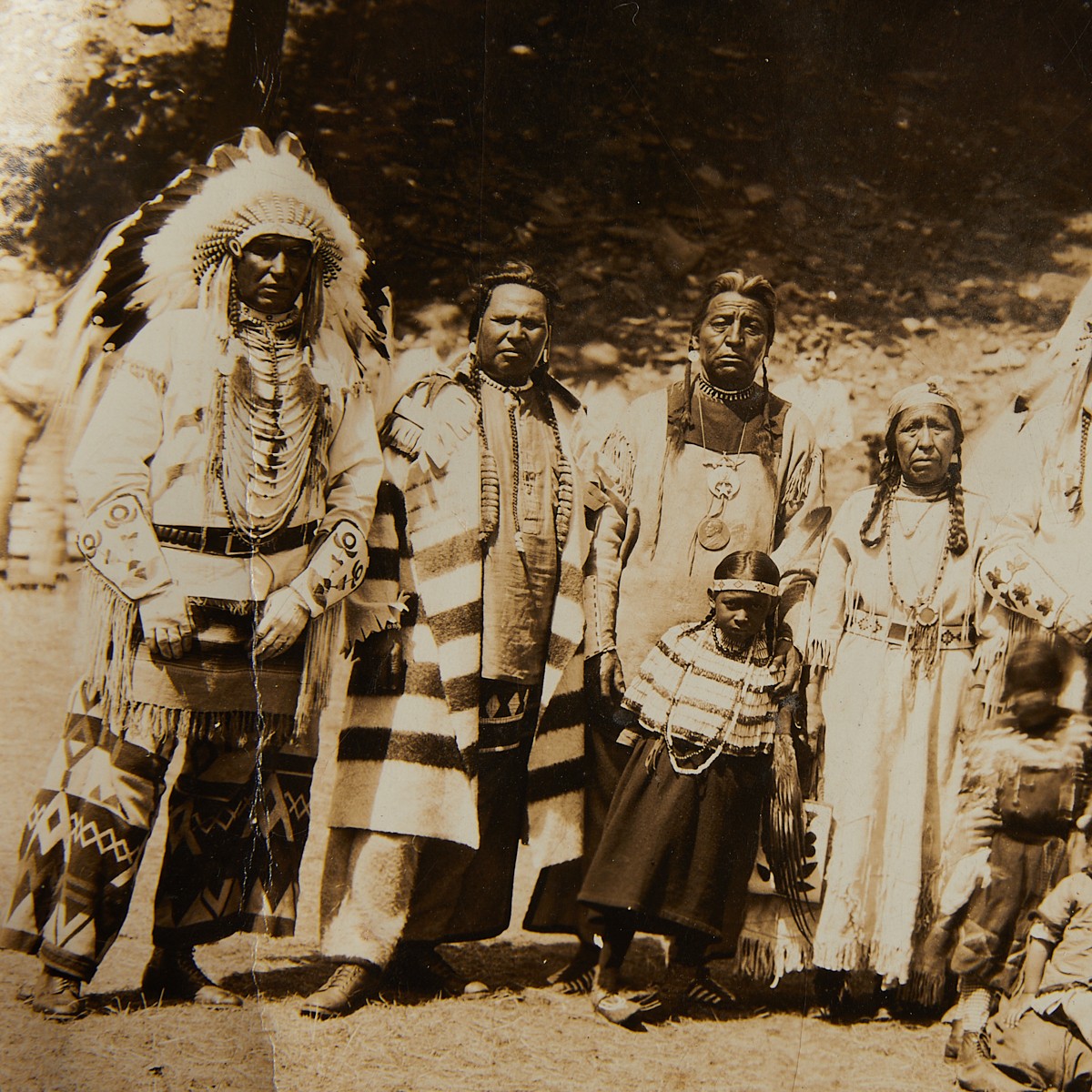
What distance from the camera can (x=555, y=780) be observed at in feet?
10.2

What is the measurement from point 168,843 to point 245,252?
5.01ft

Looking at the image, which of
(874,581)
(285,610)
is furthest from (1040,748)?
(285,610)

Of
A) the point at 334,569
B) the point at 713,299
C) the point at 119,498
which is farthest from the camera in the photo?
the point at 713,299

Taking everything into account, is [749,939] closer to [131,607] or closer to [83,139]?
[131,607]

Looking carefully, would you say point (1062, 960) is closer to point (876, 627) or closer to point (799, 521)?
point (876, 627)

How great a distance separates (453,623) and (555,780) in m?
0.51

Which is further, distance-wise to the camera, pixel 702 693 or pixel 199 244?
pixel 702 693

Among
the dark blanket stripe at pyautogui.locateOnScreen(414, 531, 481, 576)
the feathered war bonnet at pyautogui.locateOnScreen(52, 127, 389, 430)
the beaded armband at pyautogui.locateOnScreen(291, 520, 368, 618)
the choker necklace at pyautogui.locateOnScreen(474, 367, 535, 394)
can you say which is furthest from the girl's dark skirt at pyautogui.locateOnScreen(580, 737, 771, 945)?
the feathered war bonnet at pyautogui.locateOnScreen(52, 127, 389, 430)

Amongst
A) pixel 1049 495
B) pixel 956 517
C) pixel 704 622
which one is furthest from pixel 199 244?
pixel 1049 495

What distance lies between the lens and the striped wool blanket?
3.02 meters

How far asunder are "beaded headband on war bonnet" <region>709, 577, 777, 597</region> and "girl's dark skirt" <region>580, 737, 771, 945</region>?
0.45 metres

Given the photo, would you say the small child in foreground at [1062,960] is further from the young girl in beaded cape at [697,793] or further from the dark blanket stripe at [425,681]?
the dark blanket stripe at [425,681]

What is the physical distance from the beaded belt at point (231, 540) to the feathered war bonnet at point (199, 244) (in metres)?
0.39

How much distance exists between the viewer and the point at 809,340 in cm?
327
